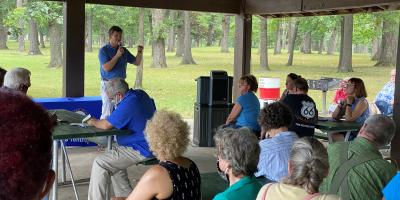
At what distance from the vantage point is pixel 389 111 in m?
6.27

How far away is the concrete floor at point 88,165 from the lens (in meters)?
4.65

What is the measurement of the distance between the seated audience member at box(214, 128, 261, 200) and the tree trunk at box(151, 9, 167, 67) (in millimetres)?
15724

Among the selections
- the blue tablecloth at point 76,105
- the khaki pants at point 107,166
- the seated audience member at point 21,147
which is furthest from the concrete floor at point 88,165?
the seated audience member at point 21,147

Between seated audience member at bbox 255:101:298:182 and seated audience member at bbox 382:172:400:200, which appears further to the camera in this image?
seated audience member at bbox 255:101:298:182

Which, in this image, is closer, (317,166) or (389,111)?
(317,166)

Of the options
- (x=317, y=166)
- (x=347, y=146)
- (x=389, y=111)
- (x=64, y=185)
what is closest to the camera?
(x=317, y=166)

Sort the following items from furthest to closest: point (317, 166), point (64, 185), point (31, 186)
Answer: point (64, 185) → point (317, 166) → point (31, 186)

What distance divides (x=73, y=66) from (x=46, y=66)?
50.5 feet

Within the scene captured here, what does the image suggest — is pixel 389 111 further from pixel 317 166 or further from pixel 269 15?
pixel 317 166

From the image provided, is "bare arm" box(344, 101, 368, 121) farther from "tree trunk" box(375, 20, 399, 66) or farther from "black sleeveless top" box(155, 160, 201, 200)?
"tree trunk" box(375, 20, 399, 66)

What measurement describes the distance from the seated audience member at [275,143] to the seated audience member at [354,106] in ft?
7.49

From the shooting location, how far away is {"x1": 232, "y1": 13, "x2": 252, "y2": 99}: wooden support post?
784cm

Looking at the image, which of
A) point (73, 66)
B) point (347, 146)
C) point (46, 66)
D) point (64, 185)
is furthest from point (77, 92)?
point (46, 66)

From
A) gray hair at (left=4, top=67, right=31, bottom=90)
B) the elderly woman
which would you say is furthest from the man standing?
the elderly woman
